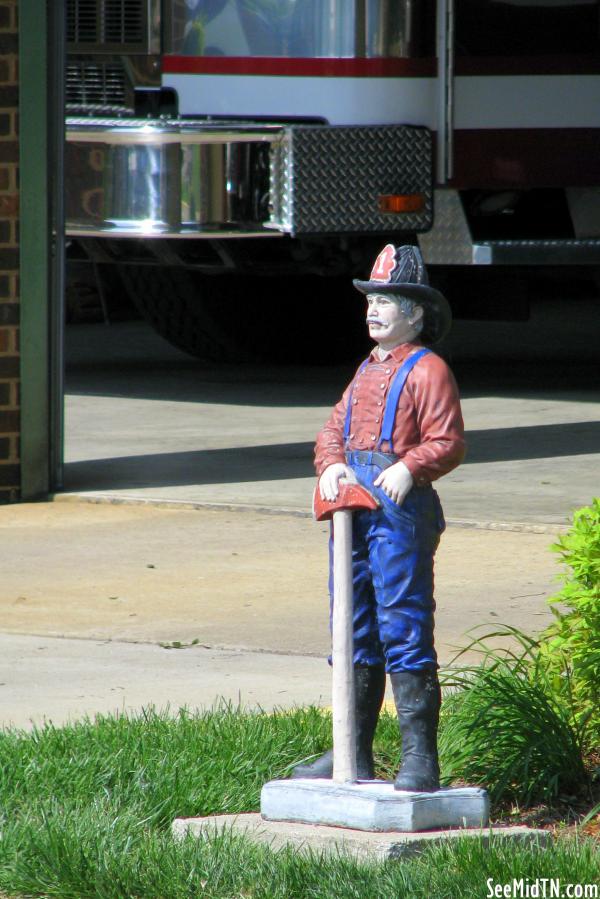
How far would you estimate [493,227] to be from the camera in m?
11.6

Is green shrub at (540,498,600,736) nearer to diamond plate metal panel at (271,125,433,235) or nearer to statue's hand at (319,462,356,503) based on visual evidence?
statue's hand at (319,462,356,503)

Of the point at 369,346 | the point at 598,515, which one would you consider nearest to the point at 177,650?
the point at 598,515

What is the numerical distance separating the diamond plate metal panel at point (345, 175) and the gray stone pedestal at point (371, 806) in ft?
22.2

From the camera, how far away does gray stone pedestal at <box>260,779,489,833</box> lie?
390 centimetres

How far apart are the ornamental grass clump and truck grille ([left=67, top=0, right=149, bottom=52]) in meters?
7.71

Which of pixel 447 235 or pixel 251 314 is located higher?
pixel 447 235

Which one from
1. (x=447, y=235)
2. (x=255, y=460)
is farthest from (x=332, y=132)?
(x=255, y=460)

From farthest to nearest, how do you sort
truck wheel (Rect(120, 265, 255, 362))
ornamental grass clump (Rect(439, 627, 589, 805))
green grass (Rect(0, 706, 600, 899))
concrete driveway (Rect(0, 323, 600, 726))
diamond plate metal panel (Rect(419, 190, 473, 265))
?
truck wheel (Rect(120, 265, 255, 362)), diamond plate metal panel (Rect(419, 190, 473, 265)), concrete driveway (Rect(0, 323, 600, 726)), ornamental grass clump (Rect(439, 627, 589, 805)), green grass (Rect(0, 706, 600, 899))

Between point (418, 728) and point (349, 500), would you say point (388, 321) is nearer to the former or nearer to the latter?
point (349, 500)

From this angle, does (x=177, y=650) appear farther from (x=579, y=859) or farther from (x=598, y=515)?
(x=579, y=859)

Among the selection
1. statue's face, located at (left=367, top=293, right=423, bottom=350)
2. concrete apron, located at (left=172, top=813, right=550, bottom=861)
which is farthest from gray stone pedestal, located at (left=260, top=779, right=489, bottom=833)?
statue's face, located at (left=367, top=293, right=423, bottom=350)

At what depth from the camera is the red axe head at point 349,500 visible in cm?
391

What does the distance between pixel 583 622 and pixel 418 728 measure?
0.67 metres

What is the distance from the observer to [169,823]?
13.7 feet
